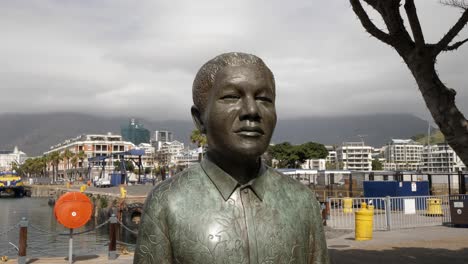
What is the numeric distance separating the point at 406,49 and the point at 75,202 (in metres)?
8.21

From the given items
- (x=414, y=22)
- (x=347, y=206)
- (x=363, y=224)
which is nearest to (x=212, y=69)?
(x=414, y=22)

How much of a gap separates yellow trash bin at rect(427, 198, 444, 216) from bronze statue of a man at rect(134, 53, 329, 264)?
1789cm

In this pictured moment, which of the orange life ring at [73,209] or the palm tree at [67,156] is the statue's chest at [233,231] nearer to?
the orange life ring at [73,209]

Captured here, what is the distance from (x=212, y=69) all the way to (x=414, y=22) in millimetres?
6820

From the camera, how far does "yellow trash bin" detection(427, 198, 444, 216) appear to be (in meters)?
17.9

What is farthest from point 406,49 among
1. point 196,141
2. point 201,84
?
point 196,141

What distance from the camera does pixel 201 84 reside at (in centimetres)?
202

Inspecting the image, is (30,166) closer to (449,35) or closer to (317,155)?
(317,155)

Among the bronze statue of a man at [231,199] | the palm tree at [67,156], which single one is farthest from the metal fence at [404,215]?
the palm tree at [67,156]

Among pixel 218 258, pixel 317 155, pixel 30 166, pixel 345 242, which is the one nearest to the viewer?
pixel 218 258

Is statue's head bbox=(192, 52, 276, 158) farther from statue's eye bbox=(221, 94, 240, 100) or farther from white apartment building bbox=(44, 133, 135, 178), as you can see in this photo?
white apartment building bbox=(44, 133, 135, 178)

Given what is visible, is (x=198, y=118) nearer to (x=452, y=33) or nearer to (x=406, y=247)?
(x=452, y=33)

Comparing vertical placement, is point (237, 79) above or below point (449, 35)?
below

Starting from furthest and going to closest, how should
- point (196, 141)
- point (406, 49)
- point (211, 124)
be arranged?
point (196, 141)
point (406, 49)
point (211, 124)
